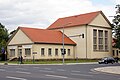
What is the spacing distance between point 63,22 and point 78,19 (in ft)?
20.4

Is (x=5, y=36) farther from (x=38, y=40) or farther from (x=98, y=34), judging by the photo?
(x=98, y=34)

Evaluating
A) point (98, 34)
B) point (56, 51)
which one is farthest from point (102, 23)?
point (56, 51)

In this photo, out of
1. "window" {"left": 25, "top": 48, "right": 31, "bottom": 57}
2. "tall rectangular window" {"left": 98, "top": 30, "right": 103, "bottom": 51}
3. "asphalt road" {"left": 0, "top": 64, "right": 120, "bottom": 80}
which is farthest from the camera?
"tall rectangular window" {"left": 98, "top": 30, "right": 103, "bottom": 51}

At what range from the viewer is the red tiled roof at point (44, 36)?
74.0 meters

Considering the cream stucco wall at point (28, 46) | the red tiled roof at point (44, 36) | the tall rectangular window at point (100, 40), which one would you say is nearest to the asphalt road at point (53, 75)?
the cream stucco wall at point (28, 46)

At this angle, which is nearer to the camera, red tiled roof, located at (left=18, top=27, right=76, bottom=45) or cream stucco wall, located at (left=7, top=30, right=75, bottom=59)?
cream stucco wall, located at (left=7, top=30, right=75, bottom=59)

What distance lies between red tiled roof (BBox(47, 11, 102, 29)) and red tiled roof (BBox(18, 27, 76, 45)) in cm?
464

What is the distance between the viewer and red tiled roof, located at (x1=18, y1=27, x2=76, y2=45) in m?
74.0

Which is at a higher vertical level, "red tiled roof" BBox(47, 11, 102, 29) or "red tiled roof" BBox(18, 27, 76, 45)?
"red tiled roof" BBox(47, 11, 102, 29)

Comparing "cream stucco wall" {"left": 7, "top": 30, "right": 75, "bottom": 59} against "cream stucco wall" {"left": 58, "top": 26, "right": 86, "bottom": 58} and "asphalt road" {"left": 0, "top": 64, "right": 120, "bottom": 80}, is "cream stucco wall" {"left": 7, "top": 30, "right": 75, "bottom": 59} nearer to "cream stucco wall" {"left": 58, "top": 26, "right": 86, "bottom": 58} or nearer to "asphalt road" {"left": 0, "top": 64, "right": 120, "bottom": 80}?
"cream stucco wall" {"left": 58, "top": 26, "right": 86, "bottom": 58}

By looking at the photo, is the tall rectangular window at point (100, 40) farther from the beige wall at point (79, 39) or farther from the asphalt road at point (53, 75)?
the asphalt road at point (53, 75)

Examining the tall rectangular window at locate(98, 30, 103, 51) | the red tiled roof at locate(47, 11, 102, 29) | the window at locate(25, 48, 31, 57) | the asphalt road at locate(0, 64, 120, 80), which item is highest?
the red tiled roof at locate(47, 11, 102, 29)

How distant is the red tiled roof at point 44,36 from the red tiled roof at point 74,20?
4639 mm

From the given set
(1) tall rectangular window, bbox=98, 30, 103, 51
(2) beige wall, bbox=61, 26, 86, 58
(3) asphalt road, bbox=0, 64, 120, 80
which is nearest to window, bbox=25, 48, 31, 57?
(2) beige wall, bbox=61, 26, 86, 58
